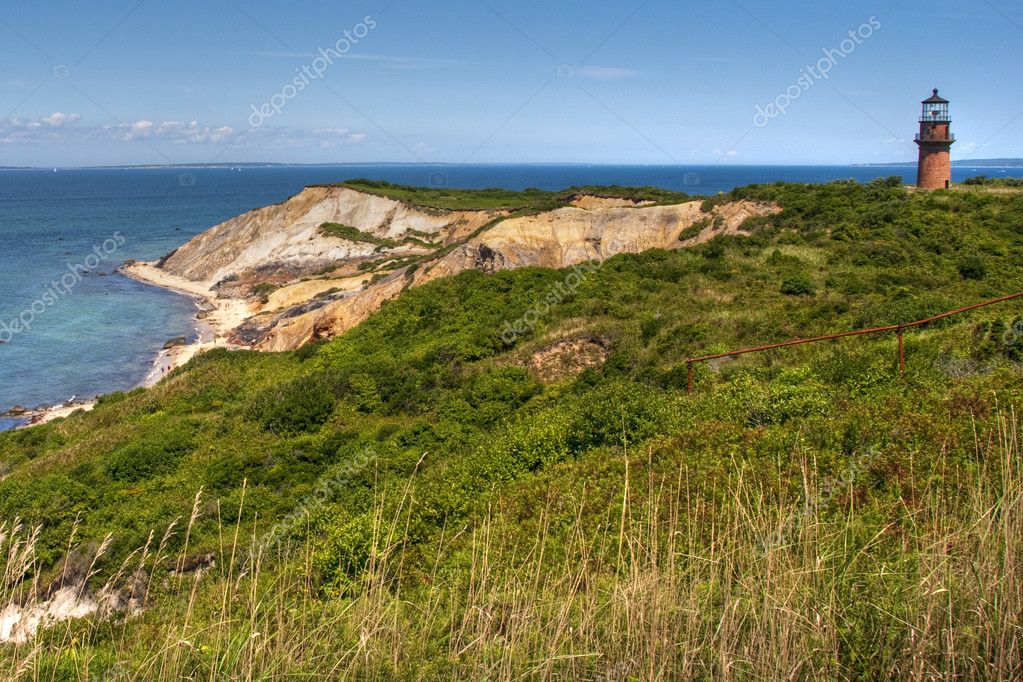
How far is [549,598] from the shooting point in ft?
15.2

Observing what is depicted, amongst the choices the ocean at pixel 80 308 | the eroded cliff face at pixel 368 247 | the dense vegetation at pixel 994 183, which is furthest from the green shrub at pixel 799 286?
the ocean at pixel 80 308

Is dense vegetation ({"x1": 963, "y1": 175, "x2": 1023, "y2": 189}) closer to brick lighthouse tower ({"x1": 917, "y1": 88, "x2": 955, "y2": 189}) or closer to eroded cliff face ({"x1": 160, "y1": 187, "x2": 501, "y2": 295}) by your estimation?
brick lighthouse tower ({"x1": 917, "y1": 88, "x2": 955, "y2": 189})

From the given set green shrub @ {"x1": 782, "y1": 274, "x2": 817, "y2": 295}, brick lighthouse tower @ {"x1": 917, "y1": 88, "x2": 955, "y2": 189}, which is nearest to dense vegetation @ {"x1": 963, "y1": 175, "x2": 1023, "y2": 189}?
brick lighthouse tower @ {"x1": 917, "y1": 88, "x2": 955, "y2": 189}

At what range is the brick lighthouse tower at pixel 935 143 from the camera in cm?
3628

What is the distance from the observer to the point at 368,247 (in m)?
56.4

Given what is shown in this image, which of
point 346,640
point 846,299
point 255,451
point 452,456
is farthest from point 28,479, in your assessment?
point 846,299

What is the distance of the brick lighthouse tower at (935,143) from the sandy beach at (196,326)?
35.6 meters

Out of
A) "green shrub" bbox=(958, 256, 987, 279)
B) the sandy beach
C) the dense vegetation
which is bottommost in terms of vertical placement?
the sandy beach

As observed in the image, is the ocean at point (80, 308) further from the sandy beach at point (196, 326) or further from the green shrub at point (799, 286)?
the green shrub at point (799, 286)

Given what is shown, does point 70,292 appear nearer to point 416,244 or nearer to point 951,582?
point 416,244

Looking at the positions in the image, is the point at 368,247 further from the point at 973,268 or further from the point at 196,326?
the point at 973,268

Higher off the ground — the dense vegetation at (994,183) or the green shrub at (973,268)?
the dense vegetation at (994,183)

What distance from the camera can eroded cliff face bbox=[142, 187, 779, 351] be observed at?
3384 centimetres

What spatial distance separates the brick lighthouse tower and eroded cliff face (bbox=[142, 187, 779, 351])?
10.4 meters
